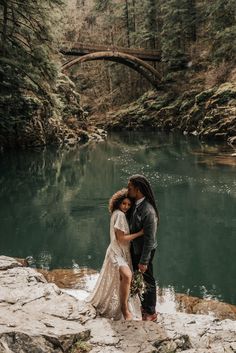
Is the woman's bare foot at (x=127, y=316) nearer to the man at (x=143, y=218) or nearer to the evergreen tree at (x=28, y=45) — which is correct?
the man at (x=143, y=218)

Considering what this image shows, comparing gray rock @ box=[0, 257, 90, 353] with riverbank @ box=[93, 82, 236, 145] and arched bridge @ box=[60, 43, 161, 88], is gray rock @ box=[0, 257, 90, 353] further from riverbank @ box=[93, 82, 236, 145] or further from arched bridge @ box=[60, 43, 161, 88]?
arched bridge @ box=[60, 43, 161, 88]

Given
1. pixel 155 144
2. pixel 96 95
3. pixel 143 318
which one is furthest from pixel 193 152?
pixel 96 95

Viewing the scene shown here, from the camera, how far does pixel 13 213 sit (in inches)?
593

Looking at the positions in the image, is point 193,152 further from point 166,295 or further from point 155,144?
point 166,295

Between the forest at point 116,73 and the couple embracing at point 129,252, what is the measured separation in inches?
725

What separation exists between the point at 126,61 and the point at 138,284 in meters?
44.5

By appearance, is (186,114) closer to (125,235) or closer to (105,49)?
(105,49)

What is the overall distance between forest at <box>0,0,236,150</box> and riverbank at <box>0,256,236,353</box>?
1839 cm

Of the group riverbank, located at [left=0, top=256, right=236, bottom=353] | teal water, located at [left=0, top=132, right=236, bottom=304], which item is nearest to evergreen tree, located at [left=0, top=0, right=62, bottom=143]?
teal water, located at [left=0, top=132, right=236, bottom=304]

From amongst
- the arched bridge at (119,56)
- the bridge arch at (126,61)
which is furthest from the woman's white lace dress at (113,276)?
the bridge arch at (126,61)

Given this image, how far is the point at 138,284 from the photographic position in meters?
4.96

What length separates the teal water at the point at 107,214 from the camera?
9.68 metres

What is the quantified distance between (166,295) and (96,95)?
2235 inches

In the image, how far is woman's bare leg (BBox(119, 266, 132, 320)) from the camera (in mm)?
4871
